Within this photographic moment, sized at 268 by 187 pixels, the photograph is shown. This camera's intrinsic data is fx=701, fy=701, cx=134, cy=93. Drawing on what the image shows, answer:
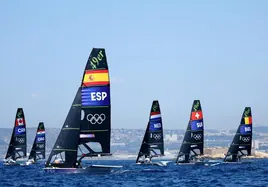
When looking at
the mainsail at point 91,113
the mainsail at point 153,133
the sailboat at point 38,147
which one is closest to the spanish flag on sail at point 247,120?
the mainsail at point 153,133

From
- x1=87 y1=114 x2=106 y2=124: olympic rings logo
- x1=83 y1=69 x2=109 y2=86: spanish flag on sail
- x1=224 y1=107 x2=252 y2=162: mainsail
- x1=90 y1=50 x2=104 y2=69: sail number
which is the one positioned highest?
x1=90 y1=50 x2=104 y2=69: sail number

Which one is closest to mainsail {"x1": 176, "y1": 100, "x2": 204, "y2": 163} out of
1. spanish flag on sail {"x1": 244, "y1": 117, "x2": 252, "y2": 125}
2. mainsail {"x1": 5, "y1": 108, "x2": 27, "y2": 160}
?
spanish flag on sail {"x1": 244, "y1": 117, "x2": 252, "y2": 125}

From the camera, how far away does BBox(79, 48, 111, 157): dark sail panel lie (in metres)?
65.6

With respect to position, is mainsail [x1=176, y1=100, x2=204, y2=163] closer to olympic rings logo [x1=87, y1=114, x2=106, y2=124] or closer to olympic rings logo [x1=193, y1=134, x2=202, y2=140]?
olympic rings logo [x1=193, y1=134, x2=202, y2=140]

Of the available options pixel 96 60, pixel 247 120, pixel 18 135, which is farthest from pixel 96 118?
pixel 18 135

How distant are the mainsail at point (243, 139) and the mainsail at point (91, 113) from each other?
44.1m

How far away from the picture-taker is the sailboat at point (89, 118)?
2557 inches

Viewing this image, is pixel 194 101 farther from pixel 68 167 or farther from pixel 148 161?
pixel 68 167

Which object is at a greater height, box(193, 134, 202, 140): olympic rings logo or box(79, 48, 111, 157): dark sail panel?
box(79, 48, 111, 157): dark sail panel

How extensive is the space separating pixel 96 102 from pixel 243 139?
45.7 m

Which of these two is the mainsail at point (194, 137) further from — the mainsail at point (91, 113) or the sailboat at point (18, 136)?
the mainsail at point (91, 113)

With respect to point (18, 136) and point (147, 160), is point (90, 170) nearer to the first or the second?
point (147, 160)

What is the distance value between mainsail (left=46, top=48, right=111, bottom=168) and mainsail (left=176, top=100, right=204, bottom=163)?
3848 centimetres

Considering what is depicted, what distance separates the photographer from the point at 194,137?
340 feet
